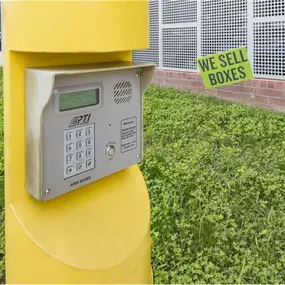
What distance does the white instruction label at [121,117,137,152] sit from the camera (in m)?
1.54

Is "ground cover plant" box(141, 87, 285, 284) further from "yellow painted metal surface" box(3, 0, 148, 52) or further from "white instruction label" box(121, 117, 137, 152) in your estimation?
"yellow painted metal surface" box(3, 0, 148, 52)

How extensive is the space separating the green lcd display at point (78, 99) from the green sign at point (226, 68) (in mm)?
3674

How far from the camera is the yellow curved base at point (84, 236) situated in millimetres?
1355

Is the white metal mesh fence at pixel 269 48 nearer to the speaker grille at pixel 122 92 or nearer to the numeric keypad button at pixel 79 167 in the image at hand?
the speaker grille at pixel 122 92

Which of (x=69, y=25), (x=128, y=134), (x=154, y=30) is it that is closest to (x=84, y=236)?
(x=128, y=134)

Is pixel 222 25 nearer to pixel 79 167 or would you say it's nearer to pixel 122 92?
pixel 122 92

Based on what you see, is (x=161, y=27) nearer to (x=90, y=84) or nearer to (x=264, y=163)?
(x=264, y=163)

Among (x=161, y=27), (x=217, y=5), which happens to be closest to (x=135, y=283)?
(x=217, y=5)

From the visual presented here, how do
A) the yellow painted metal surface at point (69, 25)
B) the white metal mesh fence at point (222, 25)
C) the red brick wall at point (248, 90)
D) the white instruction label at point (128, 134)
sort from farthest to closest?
the white metal mesh fence at point (222, 25)
the red brick wall at point (248, 90)
the white instruction label at point (128, 134)
the yellow painted metal surface at point (69, 25)

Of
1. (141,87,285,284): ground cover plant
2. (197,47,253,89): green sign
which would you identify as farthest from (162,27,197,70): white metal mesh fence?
(141,87,285,284): ground cover plant

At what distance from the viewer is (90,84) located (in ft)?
4.48

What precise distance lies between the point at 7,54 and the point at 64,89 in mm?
197

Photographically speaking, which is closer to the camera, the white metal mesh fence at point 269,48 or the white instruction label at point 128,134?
the white instruction label at point 128,134

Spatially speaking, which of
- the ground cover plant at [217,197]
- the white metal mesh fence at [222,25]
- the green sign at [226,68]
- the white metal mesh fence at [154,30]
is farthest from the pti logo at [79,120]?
the white metal mesh fence at [154,30]
